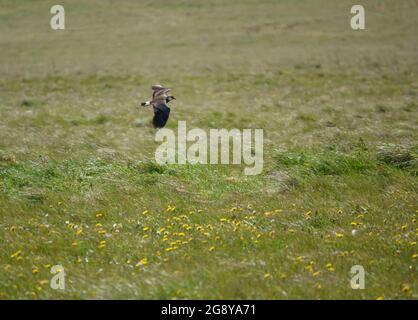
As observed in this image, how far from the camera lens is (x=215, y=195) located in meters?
9.42

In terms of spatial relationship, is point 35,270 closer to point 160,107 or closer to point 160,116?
point 160,116

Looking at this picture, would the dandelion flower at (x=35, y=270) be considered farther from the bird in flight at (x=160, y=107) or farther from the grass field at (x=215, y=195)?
the bird in flight at (x=160, y=107)

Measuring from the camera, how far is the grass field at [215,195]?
20.7 ft

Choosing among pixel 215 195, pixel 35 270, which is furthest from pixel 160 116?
pixel 35 270

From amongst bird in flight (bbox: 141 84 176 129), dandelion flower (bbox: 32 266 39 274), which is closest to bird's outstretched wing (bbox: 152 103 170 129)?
bird in flight (bbox: 141 84 176 129)

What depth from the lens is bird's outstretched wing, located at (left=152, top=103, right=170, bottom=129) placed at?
12.1 m

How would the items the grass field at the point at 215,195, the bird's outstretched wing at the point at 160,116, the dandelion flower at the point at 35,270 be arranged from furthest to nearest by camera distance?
the bird's outstretched wing at the point at 160,116 → the dandelion flower at the point at 35,270 → the grass field at the point at 215,195

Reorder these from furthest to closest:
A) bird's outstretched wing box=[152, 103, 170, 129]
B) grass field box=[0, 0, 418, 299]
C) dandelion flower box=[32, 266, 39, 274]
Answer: bird's outstretched wing box=[152, 103, 170, 129]
dandelion flower box=[32, 266, 39, 274]
grass field box=[0, 0, 418, 299]

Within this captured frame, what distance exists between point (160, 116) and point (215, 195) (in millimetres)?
3485

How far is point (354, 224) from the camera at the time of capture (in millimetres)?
7965

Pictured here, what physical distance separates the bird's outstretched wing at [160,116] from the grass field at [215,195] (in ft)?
2.39

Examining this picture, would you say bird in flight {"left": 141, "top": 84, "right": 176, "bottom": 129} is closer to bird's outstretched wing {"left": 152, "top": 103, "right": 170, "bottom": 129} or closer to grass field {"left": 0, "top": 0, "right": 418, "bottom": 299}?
bird's outstretched wing {"left": 152, "top": 103, "right": 170, "bottom": 129}

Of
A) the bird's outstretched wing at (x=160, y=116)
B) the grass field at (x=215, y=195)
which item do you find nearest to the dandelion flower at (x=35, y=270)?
the grass field at (x=215, y=195)

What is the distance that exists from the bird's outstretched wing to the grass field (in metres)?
0.73
